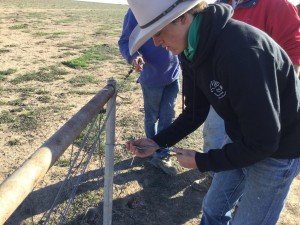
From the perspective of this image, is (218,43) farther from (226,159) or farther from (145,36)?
(226,159)

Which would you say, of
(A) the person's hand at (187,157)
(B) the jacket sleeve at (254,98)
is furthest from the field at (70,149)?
(B) the jacket sleeve at (254,98)

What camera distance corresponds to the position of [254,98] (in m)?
1.49

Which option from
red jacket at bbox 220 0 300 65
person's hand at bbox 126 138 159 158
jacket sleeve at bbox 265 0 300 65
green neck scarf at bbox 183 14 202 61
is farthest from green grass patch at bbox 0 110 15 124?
green neck scarf at bbox 183 14 202 61

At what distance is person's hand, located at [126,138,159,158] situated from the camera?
225 centimetres

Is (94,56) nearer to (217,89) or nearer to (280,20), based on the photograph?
(280,20)

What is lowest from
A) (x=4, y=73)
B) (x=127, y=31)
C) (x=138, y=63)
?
(x=4, y=73)

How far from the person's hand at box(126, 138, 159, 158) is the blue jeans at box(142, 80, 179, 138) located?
1.54 metres

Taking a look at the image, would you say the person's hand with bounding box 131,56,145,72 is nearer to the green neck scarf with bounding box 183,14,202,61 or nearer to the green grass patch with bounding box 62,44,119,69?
the green neck scarf with bounding box 183,14,202,61

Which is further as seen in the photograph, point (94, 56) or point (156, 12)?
point (94, 56)

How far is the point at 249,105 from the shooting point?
1518 mm

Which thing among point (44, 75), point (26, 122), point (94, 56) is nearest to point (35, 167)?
point (26, 122)

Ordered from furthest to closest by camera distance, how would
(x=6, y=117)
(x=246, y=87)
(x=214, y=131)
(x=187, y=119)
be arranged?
(x=6, y=117) → (x=214, y=131) → (x=187, y=119) → (x=246, y=87)

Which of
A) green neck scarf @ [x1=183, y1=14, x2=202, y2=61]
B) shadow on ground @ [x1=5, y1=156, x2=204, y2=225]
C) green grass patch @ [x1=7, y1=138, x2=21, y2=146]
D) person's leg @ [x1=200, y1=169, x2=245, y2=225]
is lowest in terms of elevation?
shadow on ground @ [x1=5, y1=156, x2=204, y2=225]

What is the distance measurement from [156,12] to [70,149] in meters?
3.14
